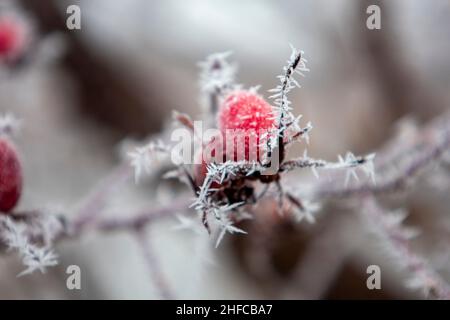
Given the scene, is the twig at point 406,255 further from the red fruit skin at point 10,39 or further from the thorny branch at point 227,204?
the red fruit skin at point 10,39

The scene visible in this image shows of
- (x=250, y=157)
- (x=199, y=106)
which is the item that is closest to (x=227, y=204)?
(x=250, y=157)

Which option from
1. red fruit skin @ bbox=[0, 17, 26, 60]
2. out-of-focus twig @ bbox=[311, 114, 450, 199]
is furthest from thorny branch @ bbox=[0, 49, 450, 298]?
red fruit skin @ bbox=[0, 17, 26, 60]

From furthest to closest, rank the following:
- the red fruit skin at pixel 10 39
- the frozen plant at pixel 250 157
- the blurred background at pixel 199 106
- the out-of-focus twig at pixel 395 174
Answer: the blurred background at pixel 199 106 < the red fruit skin at pixel 10 39 < the out-of-focus twig at pixel 395 174 < the frozen plant at pixel 250 157

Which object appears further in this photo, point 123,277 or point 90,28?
point 90,28

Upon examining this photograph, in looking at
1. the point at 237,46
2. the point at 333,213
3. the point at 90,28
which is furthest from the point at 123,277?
the point at 237,46

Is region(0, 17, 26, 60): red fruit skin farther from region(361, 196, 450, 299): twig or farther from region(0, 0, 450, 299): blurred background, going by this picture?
region(361, 196, 450, 299): twig

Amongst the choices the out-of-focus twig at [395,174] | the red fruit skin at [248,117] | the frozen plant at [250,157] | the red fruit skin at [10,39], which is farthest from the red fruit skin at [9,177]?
the red fruit skin at [10,39]
